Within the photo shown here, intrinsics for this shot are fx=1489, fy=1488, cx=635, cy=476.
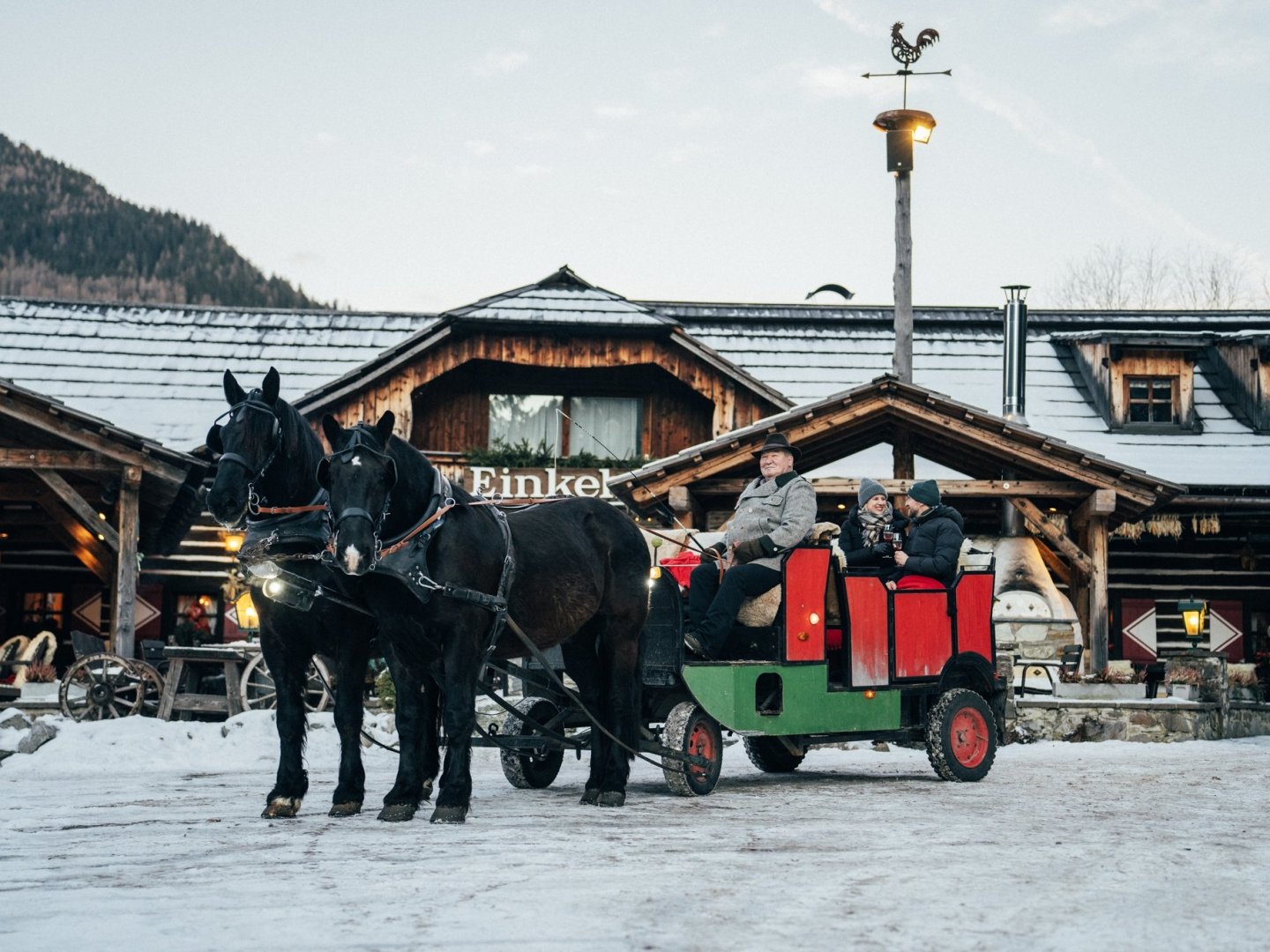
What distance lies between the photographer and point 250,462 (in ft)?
25.5

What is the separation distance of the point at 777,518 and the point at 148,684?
828 centimetres

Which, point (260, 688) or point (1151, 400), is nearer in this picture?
point (260, 688)

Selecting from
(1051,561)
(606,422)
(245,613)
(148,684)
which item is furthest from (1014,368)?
(148,684)

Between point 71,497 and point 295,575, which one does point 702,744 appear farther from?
point 71,497

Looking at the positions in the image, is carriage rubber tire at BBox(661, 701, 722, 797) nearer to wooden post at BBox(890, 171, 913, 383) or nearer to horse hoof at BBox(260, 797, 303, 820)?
horse hoof at BBox(260, 797, 303, 820)

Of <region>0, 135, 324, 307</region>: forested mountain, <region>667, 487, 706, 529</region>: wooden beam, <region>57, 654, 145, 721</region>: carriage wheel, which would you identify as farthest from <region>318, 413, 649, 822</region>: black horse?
<region>0, 135, 324, 307</region>: forested mountain

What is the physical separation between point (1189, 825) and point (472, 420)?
16.5 metres

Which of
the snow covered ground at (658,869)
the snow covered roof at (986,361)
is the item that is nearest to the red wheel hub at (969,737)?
the snow covered ground at (658,869)

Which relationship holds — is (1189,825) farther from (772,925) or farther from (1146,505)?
(1146,505)

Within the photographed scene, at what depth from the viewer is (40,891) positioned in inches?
216

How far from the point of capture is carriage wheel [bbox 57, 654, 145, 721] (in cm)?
1499

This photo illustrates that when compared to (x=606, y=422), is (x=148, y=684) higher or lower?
lower

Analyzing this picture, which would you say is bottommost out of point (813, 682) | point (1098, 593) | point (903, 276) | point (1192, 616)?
point (813, 682)

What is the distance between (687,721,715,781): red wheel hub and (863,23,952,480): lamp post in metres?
12.5
